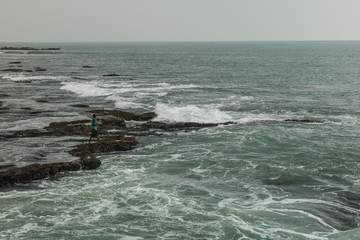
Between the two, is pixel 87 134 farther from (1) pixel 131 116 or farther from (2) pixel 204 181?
(2) pixel 204 181

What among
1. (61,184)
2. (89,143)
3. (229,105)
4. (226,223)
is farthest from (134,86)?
(226,223)

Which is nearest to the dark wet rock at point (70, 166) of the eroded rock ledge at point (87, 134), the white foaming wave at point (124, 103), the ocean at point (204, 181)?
the eroded rock ledge at point (87, 134)

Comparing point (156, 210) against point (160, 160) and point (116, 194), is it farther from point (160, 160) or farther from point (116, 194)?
point (160, 160)

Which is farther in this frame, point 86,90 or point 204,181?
point 86,90

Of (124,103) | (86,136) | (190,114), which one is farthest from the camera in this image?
(124,103)

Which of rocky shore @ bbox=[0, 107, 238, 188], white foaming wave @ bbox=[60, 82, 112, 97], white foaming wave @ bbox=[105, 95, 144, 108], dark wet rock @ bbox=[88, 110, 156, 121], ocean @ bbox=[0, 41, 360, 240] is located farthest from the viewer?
white foaming wave @ bbox=[60, 82, 112, 97]

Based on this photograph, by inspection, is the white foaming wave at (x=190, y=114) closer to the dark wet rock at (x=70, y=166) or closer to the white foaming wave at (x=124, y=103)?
the white foaming wave at (x=124, y=103)

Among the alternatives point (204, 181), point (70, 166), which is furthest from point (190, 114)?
point (70, 166)

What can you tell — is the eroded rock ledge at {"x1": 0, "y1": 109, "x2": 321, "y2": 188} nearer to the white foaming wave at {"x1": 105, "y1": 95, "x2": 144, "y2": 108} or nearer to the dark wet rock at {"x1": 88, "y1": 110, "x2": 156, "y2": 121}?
the dark wet rock at {"x1": 88, "y1": 110, "x2": 156, "y2": 121}

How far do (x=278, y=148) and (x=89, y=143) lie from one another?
38.2ft

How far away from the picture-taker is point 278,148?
2408 centimetres

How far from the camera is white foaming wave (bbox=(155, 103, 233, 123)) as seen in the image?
104 ft

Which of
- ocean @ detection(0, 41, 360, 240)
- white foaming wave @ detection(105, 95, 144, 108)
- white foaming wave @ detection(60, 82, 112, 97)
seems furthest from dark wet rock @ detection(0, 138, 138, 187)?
white foaming wave @ detection(60, 82, 112, 97)

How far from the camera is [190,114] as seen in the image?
1321 inches
